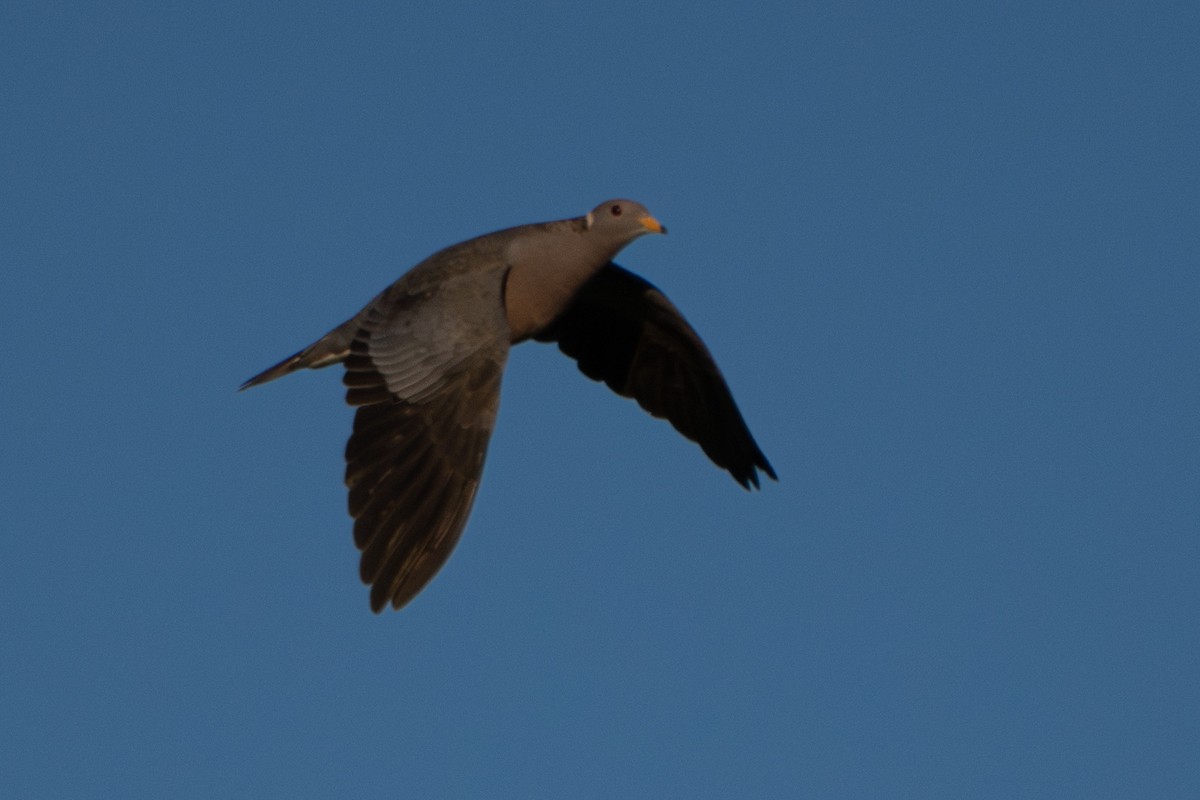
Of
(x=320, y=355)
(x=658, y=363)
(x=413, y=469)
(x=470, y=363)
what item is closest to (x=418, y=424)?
(x=413, y=469)

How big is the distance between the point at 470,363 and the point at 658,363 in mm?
2842

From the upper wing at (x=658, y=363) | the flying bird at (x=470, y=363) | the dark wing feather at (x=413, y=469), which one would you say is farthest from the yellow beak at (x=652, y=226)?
the dark wing feather at (x=413, y=469)

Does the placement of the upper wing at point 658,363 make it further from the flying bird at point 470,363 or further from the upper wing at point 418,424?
the upper wing at point 418,424

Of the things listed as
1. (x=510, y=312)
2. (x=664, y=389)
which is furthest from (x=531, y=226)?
(x=664, y=389)

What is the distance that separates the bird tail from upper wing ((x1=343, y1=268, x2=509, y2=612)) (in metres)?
0.46

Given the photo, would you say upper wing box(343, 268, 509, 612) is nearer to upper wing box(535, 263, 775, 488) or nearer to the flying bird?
the flying bird

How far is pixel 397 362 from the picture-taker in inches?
438

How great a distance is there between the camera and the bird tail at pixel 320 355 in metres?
12.2

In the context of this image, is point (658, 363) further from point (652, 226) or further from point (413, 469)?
point (413, 469)

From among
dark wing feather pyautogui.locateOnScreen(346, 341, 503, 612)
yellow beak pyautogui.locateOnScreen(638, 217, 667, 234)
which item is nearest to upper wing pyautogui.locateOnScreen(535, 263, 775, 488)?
yellow beak pyautogui.locateOnScreen(638, 217, 667, 234)

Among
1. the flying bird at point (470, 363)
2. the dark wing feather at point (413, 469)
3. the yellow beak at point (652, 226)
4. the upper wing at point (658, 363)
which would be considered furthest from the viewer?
the upper wing at point (658, 363)

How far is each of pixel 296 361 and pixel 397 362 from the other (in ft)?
5.69

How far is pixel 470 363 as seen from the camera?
36.1ft

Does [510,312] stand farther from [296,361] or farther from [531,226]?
[296,361]
